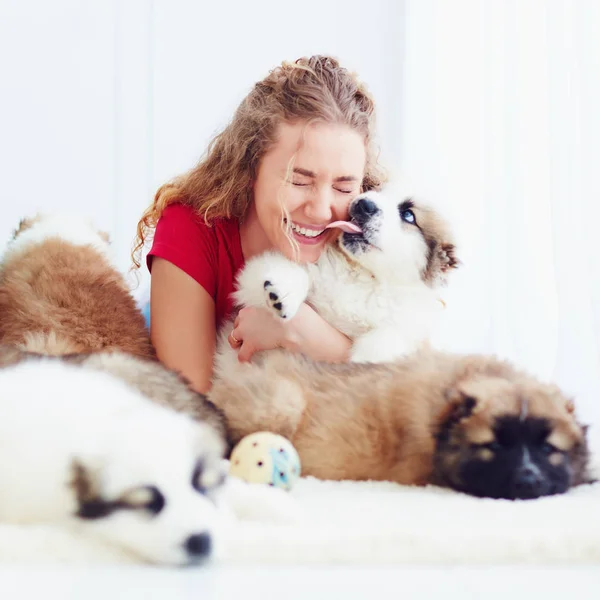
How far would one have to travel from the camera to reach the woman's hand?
189 centimetres

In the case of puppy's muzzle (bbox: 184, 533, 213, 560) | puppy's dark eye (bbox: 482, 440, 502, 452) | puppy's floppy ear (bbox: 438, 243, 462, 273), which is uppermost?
puppy's floppy ear (bbox: 438, 243, 462, 273)

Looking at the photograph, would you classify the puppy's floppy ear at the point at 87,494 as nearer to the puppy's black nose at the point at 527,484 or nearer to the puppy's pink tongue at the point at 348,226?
the puppy's black nose at the point at 527,484

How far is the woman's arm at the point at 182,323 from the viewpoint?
6.72 ft

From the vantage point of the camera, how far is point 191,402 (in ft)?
4.42

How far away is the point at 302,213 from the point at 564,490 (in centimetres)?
107

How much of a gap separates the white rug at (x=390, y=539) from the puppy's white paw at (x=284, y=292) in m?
0.74

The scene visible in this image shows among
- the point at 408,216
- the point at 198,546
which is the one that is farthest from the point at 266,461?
the point at 408,216

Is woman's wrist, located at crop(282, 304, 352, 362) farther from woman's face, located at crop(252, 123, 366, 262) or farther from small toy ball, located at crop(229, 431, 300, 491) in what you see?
small toy ball, located at crop(229, 431, 300, 491)

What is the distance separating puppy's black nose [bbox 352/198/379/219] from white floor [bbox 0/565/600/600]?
121 cm

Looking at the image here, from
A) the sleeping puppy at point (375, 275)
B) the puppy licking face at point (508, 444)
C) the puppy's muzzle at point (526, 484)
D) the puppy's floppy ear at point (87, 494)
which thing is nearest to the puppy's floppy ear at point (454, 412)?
the puppy licking face at point (508, 444)

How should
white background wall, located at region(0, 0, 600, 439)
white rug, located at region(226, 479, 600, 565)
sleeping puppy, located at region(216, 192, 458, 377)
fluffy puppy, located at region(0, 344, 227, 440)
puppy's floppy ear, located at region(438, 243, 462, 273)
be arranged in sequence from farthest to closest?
white background wall, located at region(0, 0, 600, 439) < puppy's floppy ear, located at region(438, 243, 462, 273) < sleeping puppy, located at region(216, 192, 458, 377) < fluffy puppy, located at region(0, 344, 227, 440) < white rug, located at region(226, 479, 600, 565)

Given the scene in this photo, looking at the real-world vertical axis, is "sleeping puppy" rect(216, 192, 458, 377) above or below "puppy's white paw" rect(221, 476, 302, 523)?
above

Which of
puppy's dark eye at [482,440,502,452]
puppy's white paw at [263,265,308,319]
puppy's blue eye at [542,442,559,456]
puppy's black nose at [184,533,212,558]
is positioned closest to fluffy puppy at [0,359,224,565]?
puppy's black nose at [184,533,212,558]

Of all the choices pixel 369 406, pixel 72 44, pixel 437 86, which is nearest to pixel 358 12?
pixel 437 86
